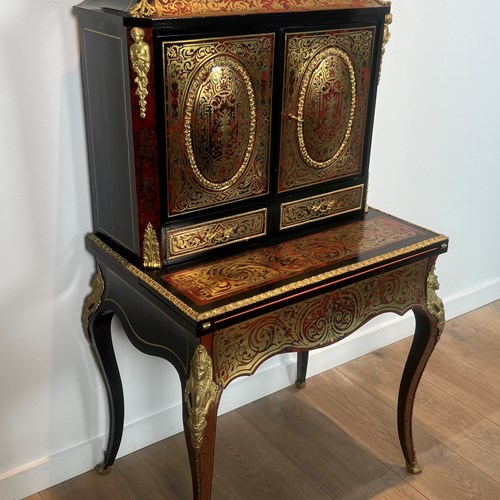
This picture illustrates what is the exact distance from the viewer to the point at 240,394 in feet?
7.57

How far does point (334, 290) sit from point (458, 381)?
115cm

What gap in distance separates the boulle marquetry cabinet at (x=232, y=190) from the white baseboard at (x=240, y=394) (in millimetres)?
362

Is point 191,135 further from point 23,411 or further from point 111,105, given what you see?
point 23,411

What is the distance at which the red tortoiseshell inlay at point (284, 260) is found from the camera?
1.47 meters

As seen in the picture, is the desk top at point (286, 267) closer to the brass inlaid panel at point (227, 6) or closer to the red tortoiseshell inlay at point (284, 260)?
the red tortoiseshell inlay at point (284, 260)

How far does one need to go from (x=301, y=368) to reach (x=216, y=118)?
1.19m

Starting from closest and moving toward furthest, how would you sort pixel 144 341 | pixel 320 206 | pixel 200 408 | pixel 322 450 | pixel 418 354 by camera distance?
pixel 200 408 → pixel 144 341 → pixel 320 206 → pixel 418 354 → pixel 322 450

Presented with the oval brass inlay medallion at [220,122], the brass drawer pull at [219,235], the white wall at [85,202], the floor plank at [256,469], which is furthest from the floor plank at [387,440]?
the oval brass inlay medallion at [220,122]

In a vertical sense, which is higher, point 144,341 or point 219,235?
point 219,235

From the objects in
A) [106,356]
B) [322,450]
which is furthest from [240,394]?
[106,356]

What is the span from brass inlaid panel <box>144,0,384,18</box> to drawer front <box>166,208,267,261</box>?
1.53 ft

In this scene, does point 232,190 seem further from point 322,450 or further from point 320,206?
Result: point 322,450

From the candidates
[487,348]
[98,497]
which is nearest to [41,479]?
[98,497]

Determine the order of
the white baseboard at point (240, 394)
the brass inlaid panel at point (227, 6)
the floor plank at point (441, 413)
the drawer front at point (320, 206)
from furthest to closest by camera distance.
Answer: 1. the floor plank at point (441, 413)
2. the white baseboard at point (240, 394)
3. the drawer front at point (320, 206)
4. the brass inlaid panel at point (227, 6)
